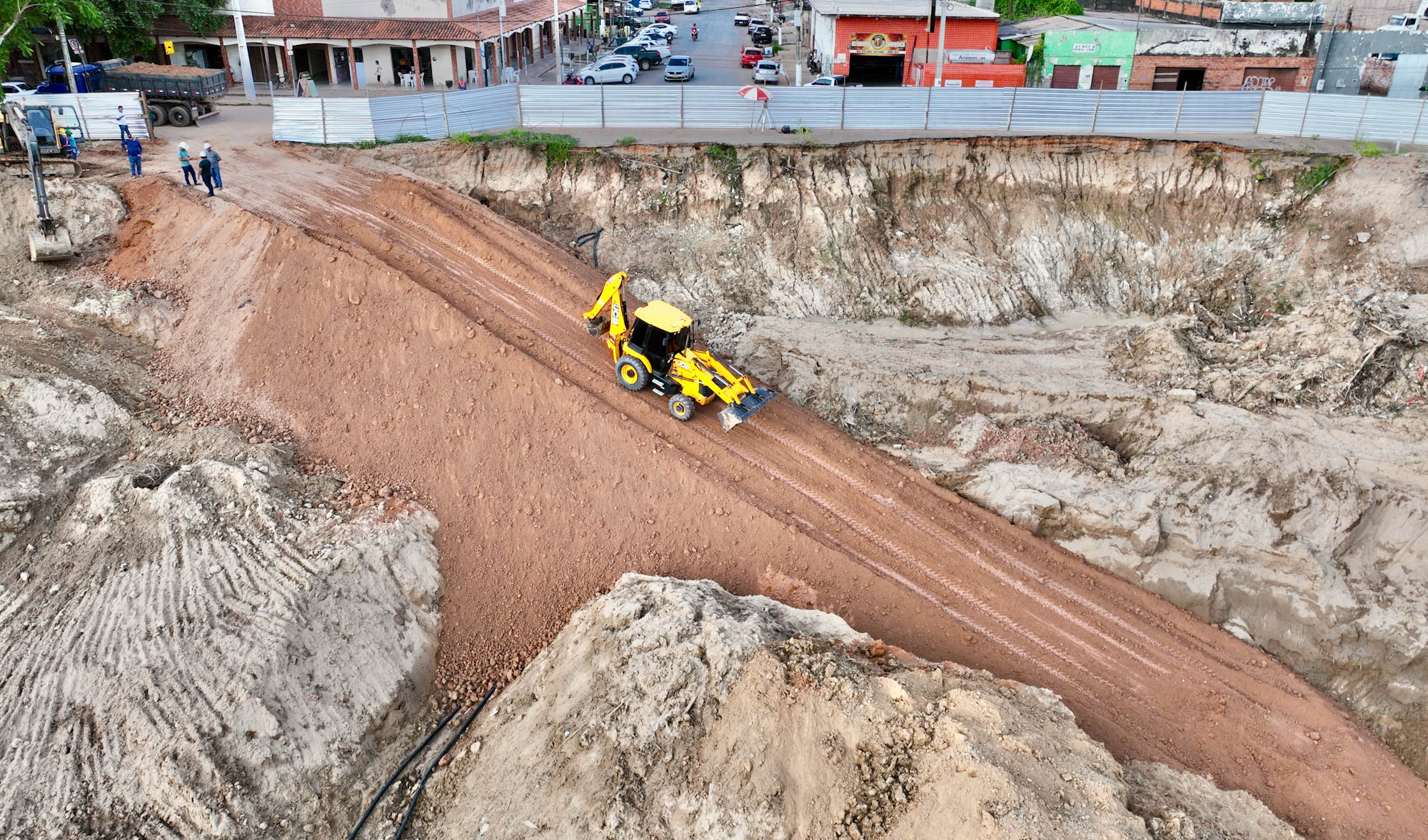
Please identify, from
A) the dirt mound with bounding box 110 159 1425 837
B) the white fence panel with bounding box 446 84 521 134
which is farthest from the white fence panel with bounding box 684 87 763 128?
the dirt mound with bounding box 110 159 1425 837

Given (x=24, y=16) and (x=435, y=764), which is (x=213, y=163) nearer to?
(x=24, y=16)

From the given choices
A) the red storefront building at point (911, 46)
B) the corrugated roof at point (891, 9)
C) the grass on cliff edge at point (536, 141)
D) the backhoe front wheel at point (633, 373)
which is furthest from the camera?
the corrugated roof at point (891, 9)

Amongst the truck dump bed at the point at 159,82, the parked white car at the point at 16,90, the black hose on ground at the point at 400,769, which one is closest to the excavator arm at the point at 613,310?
the black hose on ground at the point at 400,769

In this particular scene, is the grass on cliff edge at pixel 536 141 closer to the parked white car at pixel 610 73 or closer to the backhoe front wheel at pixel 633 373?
the backhoe front wheel at pixel 633 373

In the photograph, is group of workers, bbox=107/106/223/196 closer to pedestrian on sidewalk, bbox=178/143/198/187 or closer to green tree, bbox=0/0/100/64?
pedestrian on sidewalk, bbox=178/143/198/187

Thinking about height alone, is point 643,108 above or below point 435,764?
above

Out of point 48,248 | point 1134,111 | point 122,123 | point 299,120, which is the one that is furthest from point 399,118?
point 1134,111
